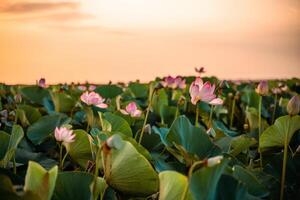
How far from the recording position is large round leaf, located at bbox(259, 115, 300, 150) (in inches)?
56.7

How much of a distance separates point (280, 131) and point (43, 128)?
0.83 meters

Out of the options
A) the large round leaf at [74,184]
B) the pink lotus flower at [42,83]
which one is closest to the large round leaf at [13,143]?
the large round leaf at [74,184]

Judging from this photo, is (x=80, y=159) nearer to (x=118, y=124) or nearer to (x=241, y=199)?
(x=118, y=124)

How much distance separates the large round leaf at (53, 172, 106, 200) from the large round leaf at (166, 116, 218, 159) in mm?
385

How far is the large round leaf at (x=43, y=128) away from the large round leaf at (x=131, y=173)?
0.72 m

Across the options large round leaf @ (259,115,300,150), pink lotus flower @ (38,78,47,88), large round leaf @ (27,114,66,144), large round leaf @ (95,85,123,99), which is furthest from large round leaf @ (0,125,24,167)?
large round leaf @ (95,85,123,99)

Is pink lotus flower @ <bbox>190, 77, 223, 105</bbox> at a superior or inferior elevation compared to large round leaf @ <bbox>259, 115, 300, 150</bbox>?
superior

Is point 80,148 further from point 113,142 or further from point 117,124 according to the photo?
point 113,142

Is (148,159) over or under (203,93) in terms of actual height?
under

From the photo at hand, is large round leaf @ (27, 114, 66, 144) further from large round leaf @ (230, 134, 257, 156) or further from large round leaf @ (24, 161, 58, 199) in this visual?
large round leaf @ (24, 161, 58, 199)

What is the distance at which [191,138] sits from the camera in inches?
52.7

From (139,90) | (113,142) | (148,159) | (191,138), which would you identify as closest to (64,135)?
(148,159)

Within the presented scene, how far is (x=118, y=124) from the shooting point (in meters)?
1.60

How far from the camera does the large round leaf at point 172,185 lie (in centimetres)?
90
